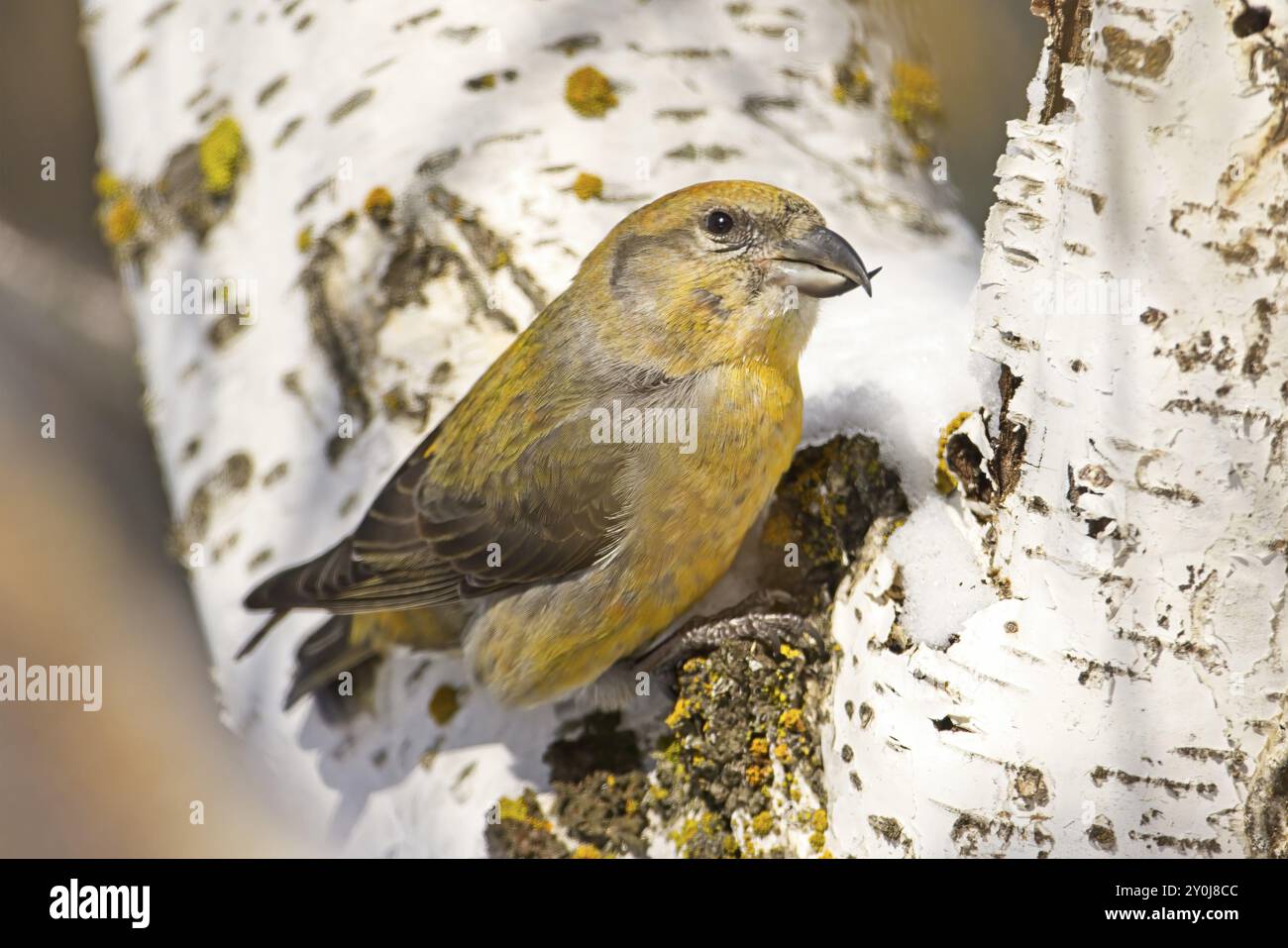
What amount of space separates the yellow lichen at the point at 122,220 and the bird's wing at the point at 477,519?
142 cm

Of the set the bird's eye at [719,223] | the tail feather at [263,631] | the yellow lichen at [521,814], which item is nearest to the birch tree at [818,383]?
the yellow lichen at [521,814]

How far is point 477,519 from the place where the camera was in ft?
9.86

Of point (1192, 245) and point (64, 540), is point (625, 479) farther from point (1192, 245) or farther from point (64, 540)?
point (64, 540)

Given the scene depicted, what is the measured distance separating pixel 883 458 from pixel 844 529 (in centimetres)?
20

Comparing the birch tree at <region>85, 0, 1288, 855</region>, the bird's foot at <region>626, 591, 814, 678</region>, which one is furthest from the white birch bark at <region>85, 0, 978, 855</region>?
the bird's foot at <region>626, 591, 814, 678</region>

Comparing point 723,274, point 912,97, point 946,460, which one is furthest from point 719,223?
point 912,97

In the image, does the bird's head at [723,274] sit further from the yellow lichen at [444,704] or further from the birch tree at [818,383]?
the yellow lichen at [444,704]

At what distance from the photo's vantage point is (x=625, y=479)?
9.11 feet

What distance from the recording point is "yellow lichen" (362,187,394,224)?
312 centimetres

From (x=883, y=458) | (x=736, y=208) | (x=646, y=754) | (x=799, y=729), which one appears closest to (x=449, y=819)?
(x=646, y=754)

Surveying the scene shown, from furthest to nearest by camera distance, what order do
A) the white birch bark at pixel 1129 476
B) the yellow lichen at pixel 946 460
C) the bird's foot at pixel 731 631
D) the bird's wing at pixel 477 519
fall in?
the bird's wing at pixel 477 519
the bird's foot at pixel 731 631
the yellow lichen at pixel 946 460
the white birch bark at pixel 1129 476

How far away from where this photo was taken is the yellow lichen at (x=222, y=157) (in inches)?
135

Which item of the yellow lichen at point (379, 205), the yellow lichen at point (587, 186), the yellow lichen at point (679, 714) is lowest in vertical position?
the yellow lichen at point (679, 714)

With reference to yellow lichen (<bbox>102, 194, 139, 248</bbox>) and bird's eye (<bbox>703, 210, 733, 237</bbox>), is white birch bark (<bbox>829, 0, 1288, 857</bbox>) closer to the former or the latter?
bird's eye (<bbox>703, 210, 733, 237</bbox>)
